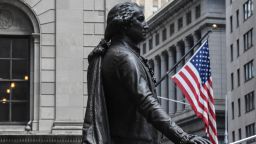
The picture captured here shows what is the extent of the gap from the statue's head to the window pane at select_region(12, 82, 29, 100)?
22.5 meters

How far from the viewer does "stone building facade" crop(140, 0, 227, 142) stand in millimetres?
106312

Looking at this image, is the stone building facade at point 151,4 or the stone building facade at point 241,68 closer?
the stone building facade at point 241,68

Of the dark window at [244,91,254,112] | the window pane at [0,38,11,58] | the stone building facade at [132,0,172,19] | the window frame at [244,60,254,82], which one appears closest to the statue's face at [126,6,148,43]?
the window pane at [0,38,11,58]

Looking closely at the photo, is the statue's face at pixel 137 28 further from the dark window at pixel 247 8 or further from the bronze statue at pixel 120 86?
the dark window at pixel 247 8

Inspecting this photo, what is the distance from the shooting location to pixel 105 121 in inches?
312

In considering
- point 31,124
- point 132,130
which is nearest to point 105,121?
point 132,130

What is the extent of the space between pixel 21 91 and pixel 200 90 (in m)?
5.87

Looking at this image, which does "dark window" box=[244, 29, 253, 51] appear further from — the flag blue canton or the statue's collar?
the statue's collar

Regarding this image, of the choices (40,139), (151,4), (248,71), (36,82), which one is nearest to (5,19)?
(36,82)

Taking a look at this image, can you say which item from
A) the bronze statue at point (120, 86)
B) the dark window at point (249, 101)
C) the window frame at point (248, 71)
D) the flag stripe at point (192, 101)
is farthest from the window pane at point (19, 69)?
the window frame at point (248, 71)

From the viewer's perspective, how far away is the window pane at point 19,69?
3023cm

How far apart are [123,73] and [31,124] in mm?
22511

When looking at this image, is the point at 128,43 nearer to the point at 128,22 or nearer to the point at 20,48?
the point at 128,22

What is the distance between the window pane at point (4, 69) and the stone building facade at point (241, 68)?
180 feet
